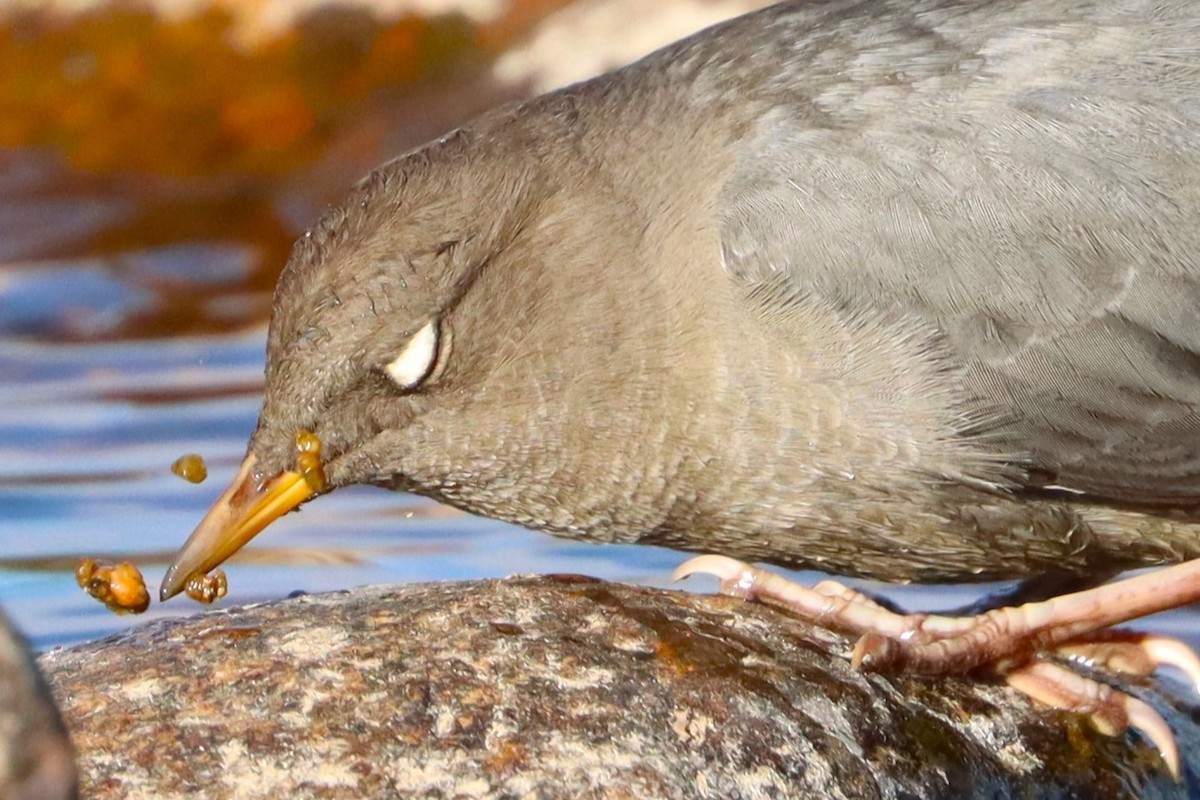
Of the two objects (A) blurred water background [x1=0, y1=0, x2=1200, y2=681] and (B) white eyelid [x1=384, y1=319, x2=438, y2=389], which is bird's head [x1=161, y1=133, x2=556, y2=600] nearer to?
(B) white eyelid [x1=384, y1=319, x2=438, y2=389]

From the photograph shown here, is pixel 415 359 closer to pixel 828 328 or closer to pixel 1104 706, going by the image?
pixel 828 328

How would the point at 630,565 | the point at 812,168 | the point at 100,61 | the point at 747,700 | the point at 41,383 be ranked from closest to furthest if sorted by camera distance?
the point at 747,700, the point at 812,168, the point at 630,565, the point at 41,383, the point at 100,61

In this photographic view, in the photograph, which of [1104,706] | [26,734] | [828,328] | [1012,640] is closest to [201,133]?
[828,328]

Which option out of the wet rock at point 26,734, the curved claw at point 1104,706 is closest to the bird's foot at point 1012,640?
the curved claw at point 1104,706

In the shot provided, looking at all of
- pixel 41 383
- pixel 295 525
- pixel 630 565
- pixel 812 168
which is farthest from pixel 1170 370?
pixel 41 383

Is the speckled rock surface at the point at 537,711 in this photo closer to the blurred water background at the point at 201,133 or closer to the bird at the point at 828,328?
the bird at the point at 828,328

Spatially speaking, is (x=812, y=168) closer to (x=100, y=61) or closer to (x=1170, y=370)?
(x=1170, y=370)

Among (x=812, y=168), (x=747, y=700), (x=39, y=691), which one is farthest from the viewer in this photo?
(x=812, y=168)
